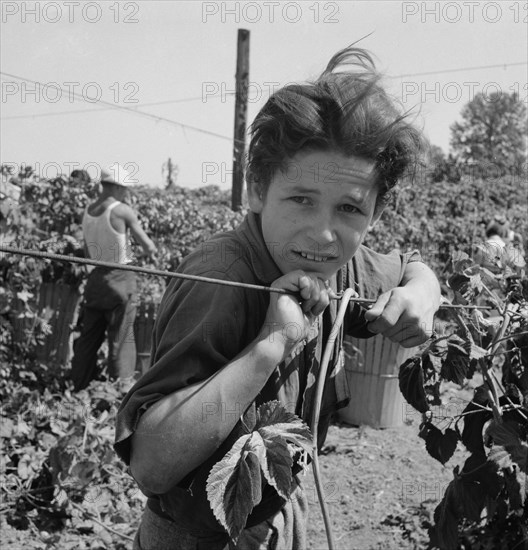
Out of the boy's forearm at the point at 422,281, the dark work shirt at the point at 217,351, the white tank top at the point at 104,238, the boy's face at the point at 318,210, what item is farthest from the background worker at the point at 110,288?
the boy's face at the point at 318,210

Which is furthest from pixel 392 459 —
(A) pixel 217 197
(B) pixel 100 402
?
(A) pixel 217 197

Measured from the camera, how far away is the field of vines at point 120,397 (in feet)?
5.22

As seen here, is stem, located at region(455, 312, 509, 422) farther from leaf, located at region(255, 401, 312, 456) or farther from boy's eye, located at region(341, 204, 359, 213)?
leaf, located at region(255, 401, 312, 456)

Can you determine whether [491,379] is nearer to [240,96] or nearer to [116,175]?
[116,175]

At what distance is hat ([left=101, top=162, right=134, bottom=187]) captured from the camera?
15.9 ft

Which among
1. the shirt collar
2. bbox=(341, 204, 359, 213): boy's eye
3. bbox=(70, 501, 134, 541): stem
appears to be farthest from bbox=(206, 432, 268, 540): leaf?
bbox=(70, 501, 134, 541): stem

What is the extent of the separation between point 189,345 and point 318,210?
354 millimetres

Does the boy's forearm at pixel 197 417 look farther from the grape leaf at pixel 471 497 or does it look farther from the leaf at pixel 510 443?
the grape leaf at pixel 471 497

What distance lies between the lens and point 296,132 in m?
1.30

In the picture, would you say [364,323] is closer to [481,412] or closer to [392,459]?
[481,412]

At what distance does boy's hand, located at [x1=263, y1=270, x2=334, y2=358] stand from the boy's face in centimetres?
7

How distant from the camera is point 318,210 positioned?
1.27m

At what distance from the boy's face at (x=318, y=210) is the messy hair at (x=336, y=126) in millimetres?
28

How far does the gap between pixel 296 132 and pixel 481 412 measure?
90 cm
